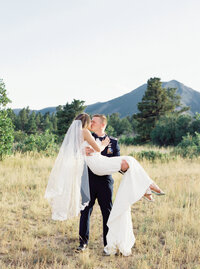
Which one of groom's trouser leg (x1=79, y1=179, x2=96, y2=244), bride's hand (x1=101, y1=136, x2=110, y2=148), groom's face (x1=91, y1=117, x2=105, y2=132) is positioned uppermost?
groom's face (x1=91, y1=117, x2=105, y2=132)

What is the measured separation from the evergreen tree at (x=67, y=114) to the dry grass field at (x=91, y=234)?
2863 cm

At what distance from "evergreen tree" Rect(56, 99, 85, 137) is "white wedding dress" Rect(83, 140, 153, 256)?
107ft

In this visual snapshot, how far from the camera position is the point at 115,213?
3.86m

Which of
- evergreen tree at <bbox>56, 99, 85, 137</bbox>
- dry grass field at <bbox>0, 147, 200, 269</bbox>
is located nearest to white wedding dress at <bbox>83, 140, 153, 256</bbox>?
dry grass field at <bbox>0, 147, 200, 269</bbox>

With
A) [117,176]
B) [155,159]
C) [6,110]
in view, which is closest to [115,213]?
[117,176]

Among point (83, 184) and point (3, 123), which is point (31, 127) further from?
point (83, 184)

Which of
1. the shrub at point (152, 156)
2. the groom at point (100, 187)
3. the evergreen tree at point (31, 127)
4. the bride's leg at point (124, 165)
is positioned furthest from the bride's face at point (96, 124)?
the evergreen tree at point (31, 127)

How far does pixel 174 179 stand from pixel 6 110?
731 cm

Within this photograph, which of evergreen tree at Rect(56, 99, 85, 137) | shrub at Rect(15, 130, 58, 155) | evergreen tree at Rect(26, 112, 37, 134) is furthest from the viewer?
evergreen tree at Rect(26, 112, 37, 134)

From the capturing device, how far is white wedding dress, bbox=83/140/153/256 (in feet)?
12.5

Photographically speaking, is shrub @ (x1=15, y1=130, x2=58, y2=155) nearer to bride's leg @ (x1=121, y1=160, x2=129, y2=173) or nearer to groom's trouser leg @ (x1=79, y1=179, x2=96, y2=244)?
groom's trouser leg @ (x1=79, y1=179, x2=96, y2=244)

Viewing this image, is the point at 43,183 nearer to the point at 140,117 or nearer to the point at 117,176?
the point at 117,176

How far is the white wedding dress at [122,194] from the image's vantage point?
12.5 ft

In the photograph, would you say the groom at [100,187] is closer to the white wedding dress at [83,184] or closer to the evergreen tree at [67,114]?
the white wedding dress at [83,184]
